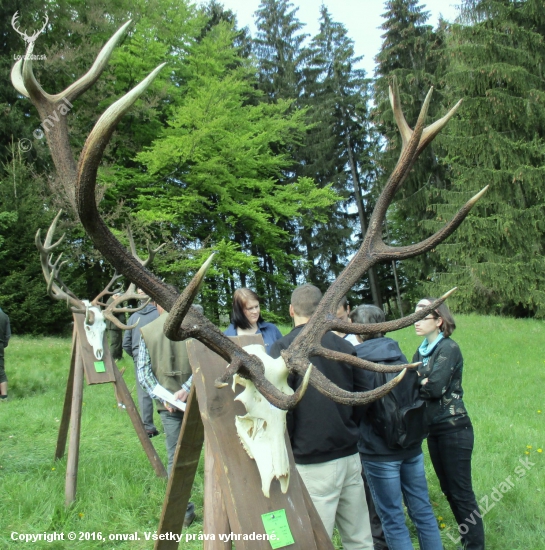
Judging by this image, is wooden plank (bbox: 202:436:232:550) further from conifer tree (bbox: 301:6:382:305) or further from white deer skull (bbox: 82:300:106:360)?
conifer tree (bbox: 301:6:382:305)

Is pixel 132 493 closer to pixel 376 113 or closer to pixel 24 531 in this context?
pixel 24 531

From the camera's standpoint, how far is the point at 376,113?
81.7 ft

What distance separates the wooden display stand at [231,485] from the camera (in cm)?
215

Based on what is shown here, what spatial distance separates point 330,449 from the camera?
2857 millimetres

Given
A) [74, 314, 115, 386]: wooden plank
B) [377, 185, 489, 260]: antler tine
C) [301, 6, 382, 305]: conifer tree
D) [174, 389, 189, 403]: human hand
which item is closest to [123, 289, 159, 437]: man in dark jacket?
[74, 314, 115, 386]: wooden plank

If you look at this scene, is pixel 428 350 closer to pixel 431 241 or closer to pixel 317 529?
pixel 431 241

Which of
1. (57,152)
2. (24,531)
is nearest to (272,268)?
(24,531)

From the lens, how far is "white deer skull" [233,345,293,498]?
7.27ft

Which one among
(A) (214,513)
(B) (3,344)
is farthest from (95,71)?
(B) (3,344)

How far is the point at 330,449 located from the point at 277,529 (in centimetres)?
76

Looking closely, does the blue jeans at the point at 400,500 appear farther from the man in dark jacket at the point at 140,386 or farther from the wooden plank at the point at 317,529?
the man in dark jacket at the point at 140,386

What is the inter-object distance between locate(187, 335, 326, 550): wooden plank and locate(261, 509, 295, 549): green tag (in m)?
0.02

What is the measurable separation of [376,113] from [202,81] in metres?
9.31

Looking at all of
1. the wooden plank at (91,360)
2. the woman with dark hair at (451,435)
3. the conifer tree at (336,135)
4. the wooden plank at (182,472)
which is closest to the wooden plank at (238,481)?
the wooden plank at (182,472)
